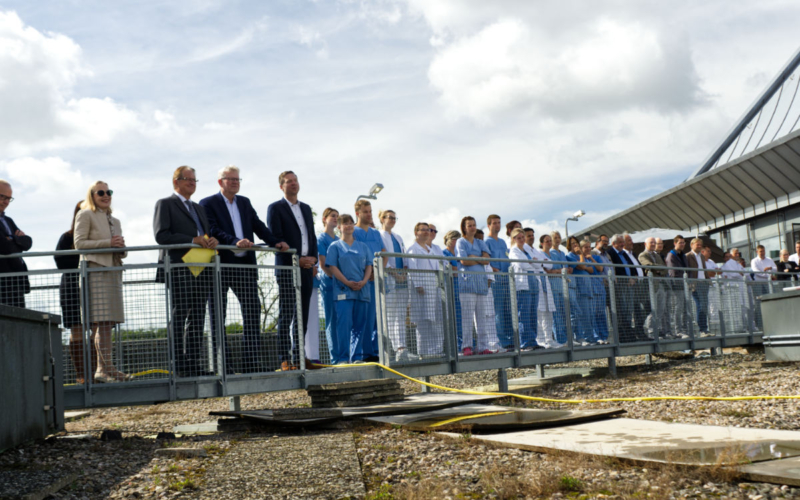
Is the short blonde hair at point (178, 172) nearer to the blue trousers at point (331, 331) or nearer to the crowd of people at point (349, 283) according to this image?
the crowd of people at point (349, 283)

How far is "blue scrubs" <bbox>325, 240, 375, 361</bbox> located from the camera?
29.5ft

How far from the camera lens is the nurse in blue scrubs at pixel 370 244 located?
9.17m

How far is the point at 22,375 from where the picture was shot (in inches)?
233

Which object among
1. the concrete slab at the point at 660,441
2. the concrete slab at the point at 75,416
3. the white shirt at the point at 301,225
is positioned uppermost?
the white shirt at the point at 301,225

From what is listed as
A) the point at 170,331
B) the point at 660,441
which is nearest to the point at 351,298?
the point at 170,331

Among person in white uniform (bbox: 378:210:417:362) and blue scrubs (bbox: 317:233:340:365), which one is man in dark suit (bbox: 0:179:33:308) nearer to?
blue scrubs (bbox: 317:233:340:365)

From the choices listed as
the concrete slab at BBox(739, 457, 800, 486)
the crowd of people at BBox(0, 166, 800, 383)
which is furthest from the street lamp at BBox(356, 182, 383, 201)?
the concrete slab at BBox(739, 457, 800, 486)

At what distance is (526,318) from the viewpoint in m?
10.5

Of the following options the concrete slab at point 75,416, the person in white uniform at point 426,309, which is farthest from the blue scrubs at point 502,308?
the concrete slab at point 75,416

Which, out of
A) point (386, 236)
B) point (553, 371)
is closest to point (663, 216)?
point (553, 371)

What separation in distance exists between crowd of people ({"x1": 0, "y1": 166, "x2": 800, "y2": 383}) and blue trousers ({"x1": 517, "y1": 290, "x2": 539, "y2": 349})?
2 cm

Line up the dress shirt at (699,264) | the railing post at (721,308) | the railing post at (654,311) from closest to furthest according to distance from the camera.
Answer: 1. the railing post at (654,311)
2. the railing post at (721,308)
3. the dress shirt at (699,264)

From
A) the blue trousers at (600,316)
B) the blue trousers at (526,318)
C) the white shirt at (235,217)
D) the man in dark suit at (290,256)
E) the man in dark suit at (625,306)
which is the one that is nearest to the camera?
the man in dark suit at (290,256)

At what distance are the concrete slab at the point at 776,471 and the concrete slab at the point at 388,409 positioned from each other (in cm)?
356
